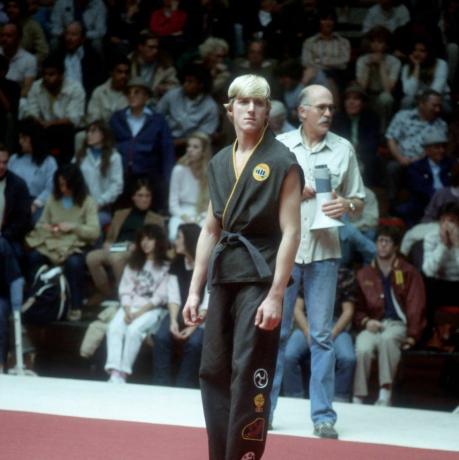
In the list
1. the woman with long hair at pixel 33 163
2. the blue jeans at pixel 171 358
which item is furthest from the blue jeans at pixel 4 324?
the woman with long hair at pixel 33 163

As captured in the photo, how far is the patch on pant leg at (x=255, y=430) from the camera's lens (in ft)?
12.8

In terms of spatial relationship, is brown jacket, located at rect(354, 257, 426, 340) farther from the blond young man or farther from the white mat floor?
the blond young man

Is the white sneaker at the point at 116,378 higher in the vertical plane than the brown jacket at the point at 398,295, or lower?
lower

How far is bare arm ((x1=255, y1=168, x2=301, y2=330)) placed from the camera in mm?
3861

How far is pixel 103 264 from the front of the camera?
323 inches

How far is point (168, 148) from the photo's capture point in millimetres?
9031

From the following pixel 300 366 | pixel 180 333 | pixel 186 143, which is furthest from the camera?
pixel 186 143

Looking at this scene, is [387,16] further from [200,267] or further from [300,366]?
[200,267]

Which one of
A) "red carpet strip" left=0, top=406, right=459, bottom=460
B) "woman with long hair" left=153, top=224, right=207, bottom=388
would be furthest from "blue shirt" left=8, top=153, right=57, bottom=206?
"red carpet strip" left=0, top=406, right=459, bottom=460

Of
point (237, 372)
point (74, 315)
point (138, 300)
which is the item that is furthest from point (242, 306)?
point (74, 315)

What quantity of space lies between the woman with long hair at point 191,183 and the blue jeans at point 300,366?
196cm

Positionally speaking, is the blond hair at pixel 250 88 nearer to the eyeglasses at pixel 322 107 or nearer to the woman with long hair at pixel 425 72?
the eyeglasses at pixel 322 107

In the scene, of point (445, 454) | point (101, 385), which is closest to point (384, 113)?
point (101, 385)

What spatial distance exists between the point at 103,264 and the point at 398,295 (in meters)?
2.30
